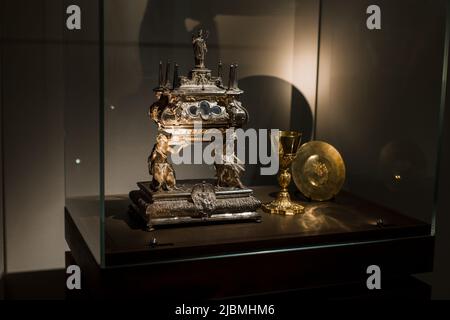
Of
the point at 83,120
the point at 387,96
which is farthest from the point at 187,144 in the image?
the point at 387,96

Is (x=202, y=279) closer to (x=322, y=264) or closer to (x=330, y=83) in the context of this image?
(x=322, y=264)

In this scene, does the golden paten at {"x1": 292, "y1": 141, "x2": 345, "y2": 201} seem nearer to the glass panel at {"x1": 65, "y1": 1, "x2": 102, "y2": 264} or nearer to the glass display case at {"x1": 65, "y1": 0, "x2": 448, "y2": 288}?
the glass display case at {"x1": 65, "y1": 0, "x2": 448, "y2": 288}

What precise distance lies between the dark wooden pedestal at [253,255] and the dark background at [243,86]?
16cm

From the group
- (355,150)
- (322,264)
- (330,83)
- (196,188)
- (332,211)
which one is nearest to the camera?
(322,264)

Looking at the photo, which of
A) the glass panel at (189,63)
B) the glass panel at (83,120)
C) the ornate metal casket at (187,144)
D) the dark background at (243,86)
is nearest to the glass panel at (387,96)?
the dark background at (243,86)

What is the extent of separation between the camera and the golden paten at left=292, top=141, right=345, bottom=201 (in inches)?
101

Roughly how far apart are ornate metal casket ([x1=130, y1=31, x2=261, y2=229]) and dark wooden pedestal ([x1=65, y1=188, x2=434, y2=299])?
63 millimetres

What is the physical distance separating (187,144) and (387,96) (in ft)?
2.30

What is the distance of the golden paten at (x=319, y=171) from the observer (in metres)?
2.57

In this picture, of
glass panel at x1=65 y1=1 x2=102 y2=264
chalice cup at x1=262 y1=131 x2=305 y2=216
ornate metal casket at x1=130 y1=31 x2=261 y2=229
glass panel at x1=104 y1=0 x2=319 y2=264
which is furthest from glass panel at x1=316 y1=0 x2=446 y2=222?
glass panel at x1=65 y1=1 x2=102 y2=264
